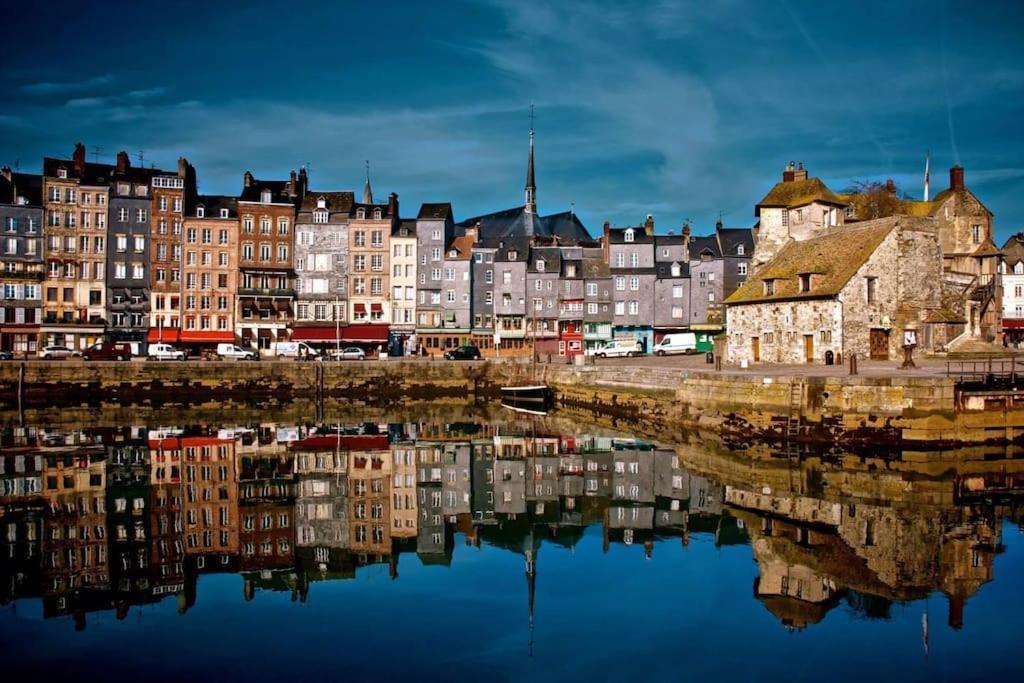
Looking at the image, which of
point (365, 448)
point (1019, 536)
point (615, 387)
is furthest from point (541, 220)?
point (1019, 536)

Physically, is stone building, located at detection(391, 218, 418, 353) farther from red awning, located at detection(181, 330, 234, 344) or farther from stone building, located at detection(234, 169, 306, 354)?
red awning, located at detection(181, 330, 234, 344)

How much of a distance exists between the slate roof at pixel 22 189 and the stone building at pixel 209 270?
10.6 m

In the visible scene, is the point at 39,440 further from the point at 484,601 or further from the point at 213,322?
the point at 213,322

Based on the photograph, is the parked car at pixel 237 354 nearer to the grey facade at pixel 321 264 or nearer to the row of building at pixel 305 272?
the row of building at pixel 305 272

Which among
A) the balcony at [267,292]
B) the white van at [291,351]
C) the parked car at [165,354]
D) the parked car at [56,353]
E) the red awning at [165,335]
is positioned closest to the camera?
the parked car at [165,354]

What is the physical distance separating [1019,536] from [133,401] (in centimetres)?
4339

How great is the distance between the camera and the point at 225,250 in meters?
62.8

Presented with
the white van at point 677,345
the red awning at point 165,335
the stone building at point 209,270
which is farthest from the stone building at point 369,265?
the white van at point 677,345

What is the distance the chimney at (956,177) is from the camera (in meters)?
46.4

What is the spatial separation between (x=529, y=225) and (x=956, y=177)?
36.5m

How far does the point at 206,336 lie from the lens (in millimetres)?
61156

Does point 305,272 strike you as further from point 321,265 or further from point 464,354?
point 464,354

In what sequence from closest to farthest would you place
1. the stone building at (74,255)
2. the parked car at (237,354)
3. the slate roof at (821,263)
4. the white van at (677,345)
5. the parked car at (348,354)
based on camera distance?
the slate roof at (821,263), the parked car at (237,354), the parked car at (348,354), the white van at (677,345), the stone building at (74,255)

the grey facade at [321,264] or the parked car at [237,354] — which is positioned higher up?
the grey facade at [321,264]
